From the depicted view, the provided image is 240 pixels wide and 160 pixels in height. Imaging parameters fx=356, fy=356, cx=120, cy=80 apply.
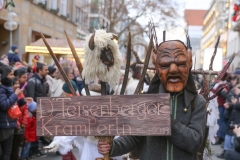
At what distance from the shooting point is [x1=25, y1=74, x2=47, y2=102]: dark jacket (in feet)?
23.6

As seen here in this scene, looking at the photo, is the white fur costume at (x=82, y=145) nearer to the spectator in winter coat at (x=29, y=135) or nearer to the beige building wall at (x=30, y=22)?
the spectator in winter coat at (x=29, y=135)

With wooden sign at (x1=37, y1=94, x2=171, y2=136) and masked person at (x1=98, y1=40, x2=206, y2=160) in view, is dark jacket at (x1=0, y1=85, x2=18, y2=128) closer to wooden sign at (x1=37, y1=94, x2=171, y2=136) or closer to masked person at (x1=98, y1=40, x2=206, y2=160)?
wooden sign at (x1=37, y1=94, x2=171, y2=136)

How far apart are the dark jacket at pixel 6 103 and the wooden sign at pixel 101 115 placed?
2.96 m

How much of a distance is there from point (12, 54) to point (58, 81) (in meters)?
2.93

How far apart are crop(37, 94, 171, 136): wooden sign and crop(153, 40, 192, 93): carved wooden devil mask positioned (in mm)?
189

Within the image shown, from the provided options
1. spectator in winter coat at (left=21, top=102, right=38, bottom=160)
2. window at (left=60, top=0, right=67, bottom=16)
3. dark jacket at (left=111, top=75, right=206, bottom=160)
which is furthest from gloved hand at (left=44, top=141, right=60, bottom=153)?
window at (left=60, top=0, right=67, bottom=16)

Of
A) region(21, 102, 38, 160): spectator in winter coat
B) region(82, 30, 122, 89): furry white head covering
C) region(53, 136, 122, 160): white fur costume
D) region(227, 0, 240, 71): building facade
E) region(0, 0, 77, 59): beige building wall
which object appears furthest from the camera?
region(227, 0, 240, 71): building facade

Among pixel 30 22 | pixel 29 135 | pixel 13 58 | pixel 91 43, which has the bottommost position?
pixel 29 135

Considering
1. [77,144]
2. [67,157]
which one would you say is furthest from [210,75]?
[67,157]

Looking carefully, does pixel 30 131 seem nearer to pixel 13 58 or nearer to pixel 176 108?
pixel 13 58

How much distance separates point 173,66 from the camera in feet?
8.72

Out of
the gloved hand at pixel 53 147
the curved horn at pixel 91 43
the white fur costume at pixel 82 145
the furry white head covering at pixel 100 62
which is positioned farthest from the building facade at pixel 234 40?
the curved horn at pixel 91 43

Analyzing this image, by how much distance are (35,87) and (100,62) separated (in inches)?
180

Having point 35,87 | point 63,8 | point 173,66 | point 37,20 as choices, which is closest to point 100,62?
point 173,66
